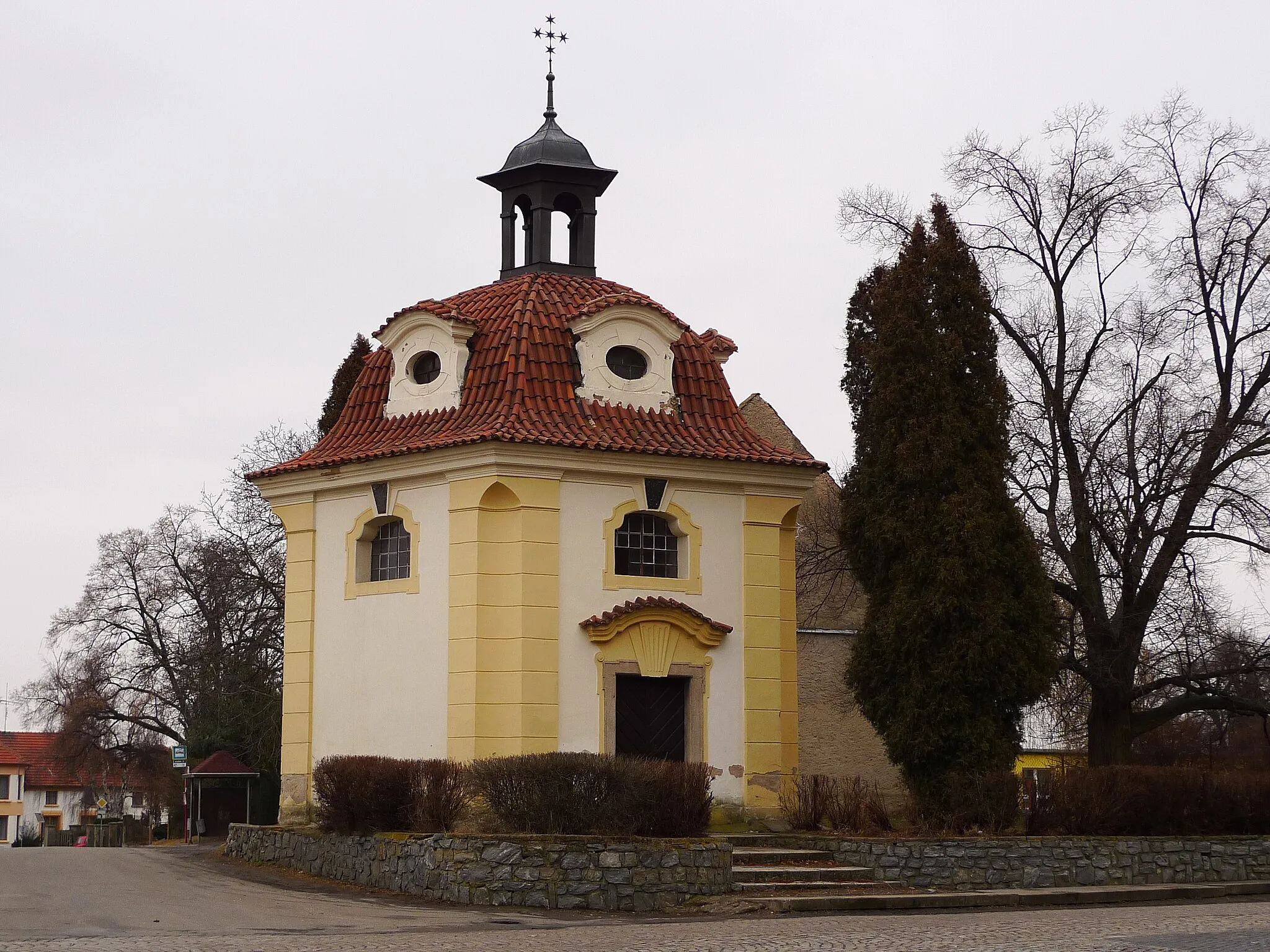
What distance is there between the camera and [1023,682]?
19812 mm

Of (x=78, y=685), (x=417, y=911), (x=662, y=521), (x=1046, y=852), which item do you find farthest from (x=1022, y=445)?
(x=78, y=685)

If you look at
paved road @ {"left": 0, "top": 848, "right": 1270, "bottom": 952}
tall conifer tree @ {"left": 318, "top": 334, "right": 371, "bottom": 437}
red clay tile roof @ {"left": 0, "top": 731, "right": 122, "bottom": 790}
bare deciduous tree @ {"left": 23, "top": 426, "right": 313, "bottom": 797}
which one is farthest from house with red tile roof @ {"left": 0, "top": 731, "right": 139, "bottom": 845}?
paved road @ {"left": 0, "top": 848, "right": 1270, "bottom": 952}

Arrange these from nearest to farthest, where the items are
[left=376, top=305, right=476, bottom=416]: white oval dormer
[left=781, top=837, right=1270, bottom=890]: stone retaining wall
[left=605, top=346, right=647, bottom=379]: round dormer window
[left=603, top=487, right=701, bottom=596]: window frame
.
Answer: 1. [left=781, top=837, right=1270, bottom=890]: stone retaining wall
2. [left=603, top=487, right=701, bottom=596]: window frame
3. [left=376, top=305, right=476, bottom=416]: white oval dormer
4. [left=605, top=346, right=647, bottom=379]: round dormer window

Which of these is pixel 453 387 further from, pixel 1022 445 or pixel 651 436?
pixel 1022 445

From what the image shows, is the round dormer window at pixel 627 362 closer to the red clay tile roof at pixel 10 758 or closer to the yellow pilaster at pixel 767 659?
the yellow pilaster at pixel 767 659

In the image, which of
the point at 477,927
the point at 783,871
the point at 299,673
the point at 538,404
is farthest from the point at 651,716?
the point at 477,927

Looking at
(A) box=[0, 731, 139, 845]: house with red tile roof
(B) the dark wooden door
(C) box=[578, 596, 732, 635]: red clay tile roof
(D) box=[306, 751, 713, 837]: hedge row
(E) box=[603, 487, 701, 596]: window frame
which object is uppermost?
(E) box=[603, 487, 701, 596]: window frame

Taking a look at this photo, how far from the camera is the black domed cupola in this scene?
949 inches

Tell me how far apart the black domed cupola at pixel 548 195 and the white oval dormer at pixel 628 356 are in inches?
103

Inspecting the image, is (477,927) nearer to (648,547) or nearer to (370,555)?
(648,547)

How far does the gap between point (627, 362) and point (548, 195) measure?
3644 mm

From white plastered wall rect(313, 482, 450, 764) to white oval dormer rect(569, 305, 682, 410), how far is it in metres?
2.75

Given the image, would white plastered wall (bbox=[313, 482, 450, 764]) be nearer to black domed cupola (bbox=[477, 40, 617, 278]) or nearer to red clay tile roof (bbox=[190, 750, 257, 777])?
black domed cupola (bbox=[477, 40, 617, 278])

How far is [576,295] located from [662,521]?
381 cm
